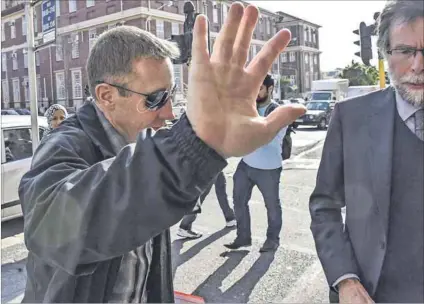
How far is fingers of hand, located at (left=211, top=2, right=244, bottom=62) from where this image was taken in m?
0.85

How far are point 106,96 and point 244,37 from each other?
556 mm

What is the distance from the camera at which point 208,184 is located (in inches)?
34.2

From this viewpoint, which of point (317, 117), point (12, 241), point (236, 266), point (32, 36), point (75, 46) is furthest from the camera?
point (75, 46)

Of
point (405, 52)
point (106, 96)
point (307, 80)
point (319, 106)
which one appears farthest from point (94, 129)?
point (307, 80)

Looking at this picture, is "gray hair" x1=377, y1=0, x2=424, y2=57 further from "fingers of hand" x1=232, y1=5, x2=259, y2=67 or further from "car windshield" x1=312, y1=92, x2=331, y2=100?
"car windshield" x1=312, y1=92, x2=331, y2=100

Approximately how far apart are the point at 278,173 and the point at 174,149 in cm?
380

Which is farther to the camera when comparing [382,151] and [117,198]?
[382,151]

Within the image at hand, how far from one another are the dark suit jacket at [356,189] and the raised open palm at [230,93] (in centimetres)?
95

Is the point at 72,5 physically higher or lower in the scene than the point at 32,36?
higher

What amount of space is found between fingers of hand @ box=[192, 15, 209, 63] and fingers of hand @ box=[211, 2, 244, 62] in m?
0.02

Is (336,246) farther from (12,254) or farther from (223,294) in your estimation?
(12,254)

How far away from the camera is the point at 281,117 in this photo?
2.86ft

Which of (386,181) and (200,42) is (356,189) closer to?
(386,181)

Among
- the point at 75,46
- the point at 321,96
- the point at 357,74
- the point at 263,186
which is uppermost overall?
the point at 75,46
